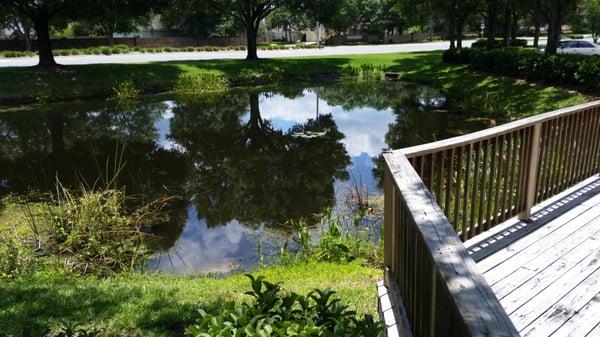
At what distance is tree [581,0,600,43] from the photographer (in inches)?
1894

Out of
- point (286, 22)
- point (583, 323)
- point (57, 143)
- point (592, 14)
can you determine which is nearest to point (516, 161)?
point (583, 323)

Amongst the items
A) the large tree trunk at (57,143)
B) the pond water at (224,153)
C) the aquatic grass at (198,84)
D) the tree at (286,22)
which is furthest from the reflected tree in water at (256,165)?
the tree at (286,22)

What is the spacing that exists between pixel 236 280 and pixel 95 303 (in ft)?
5.09

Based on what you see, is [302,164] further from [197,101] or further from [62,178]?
[197,101]

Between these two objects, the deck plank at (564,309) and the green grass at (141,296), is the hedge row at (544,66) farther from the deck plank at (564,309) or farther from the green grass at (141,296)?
the deck plank at (564,309)

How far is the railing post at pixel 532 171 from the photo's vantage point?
15.5 ft

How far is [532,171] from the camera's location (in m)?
4.83

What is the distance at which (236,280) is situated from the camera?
5.41 metres

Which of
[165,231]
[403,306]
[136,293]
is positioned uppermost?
[403,306]

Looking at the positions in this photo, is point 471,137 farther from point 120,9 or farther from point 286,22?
point 286,22

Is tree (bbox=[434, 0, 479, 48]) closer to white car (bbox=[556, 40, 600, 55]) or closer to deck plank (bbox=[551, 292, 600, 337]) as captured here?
white car (bbox=[556, 40, 600, 55])

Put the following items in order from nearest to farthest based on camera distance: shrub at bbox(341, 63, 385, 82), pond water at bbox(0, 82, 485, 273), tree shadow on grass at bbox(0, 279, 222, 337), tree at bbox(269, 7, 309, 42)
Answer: tree shadow on grass at bbox(0, 279, 222, 337), pond water at bbox(0, 82, 485, 273), shrub at bbox(341, 63, 385, 82), tree at bbox(269, 7, 309, 42)

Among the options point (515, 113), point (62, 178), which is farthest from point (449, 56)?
point (62, 178)

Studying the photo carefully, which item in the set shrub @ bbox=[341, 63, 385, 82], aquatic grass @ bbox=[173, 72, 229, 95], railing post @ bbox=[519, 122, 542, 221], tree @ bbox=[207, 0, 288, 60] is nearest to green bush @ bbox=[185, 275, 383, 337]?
railing post @ bbox=[519, 122, 542, 221]
